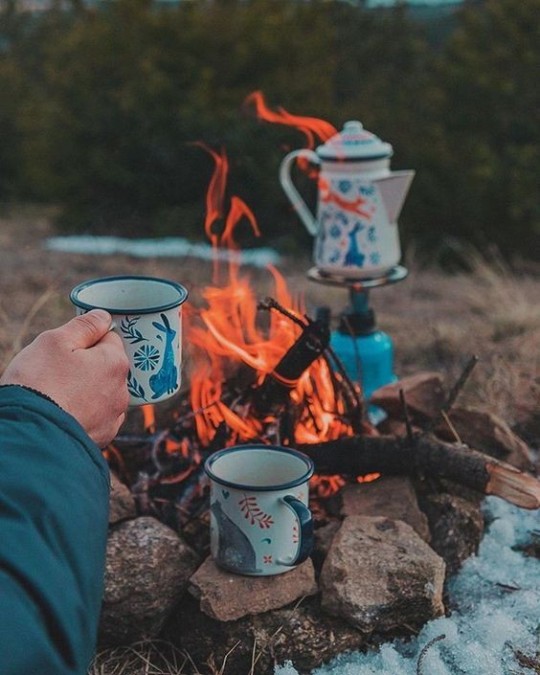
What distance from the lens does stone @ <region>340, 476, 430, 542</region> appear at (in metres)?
2.29

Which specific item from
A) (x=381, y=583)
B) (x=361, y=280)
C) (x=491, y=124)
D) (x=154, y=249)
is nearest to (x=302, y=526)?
(x=381, y=583)

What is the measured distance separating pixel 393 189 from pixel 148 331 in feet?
5.01

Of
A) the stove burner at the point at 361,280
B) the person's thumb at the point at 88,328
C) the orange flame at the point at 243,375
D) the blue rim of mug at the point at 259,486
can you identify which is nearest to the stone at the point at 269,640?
the blue rim of mug at the point at 259,486

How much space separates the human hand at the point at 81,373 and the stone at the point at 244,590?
623 mm

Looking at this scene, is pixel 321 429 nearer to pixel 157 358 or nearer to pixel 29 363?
pixel 157 358

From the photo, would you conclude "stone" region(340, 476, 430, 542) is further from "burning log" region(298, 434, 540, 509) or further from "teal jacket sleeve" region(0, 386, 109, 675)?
"teal jacket sleeve" region(0, 386, 109, 675)

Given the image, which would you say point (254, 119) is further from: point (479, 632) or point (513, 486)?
point (479, 632)

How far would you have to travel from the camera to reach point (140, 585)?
1999 millimetres

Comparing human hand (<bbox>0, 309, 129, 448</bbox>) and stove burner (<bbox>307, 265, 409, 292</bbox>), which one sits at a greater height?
human hand (<bbox>0, 309, 129, 448</bbox>)

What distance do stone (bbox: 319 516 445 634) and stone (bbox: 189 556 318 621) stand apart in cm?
5

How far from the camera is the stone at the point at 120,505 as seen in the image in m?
2.20

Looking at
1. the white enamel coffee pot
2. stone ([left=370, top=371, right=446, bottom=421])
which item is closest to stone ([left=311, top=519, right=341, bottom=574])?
stone ([left=370, top=371, right=446, bottom=421])

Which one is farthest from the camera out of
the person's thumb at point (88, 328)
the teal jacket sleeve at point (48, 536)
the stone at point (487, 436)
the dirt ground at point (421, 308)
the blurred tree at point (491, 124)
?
the blurred tree at point (491, 124)

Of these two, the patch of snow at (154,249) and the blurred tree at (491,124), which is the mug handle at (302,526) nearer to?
the patch of snow at (154,249)
